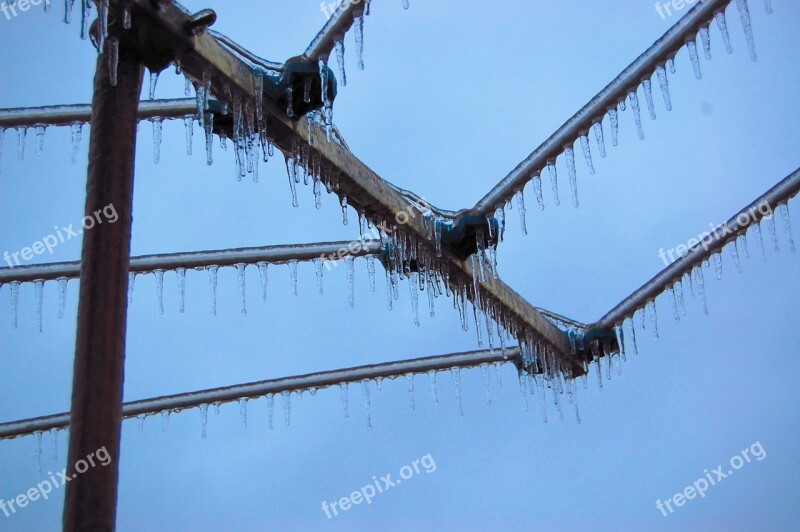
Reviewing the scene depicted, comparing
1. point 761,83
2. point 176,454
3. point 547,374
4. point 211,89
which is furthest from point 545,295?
point 211,89

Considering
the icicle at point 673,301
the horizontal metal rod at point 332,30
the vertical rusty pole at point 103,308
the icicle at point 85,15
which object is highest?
the horizontal metal rod at point 332,30

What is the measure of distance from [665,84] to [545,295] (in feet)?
49.1

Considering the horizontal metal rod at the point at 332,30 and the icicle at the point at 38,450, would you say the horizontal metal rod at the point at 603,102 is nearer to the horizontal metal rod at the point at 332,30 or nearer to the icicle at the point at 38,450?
the horizontal metal rod at the point at 332,30

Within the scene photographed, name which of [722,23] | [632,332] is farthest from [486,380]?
[722,23]

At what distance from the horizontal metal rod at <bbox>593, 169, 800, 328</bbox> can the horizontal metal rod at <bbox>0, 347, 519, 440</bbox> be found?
0.96 meters

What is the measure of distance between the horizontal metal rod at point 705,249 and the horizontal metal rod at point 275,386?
3.15ft

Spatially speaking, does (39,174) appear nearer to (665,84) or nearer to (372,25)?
(372,25)

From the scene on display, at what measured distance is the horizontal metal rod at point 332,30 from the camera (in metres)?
5.11

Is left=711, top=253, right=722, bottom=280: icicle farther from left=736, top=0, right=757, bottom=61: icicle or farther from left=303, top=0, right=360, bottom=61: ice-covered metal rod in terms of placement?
left=303, top=0, right=360, bottom=61: ice-covered metal rod

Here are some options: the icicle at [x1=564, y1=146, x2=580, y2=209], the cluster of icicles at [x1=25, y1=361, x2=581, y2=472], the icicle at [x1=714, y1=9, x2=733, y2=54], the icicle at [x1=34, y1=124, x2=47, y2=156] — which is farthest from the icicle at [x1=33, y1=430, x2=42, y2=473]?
the icicle at [x1=714, y1=9, x2=733, y2=54]

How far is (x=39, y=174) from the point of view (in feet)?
37.6

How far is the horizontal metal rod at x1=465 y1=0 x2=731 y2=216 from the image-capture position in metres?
5.41

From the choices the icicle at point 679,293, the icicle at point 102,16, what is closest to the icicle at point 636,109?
the icicle at point 679,293

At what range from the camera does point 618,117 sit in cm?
592
